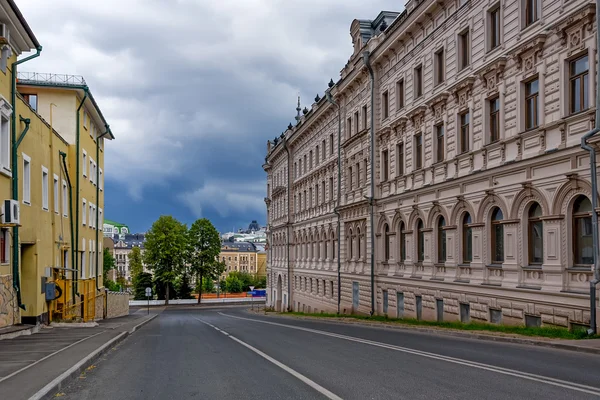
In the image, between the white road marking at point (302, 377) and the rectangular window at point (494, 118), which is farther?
the rectangular window at point (494, 118)

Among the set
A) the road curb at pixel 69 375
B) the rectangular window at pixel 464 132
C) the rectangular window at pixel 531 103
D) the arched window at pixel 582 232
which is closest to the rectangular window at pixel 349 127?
the rectangular window at pixel 464 132

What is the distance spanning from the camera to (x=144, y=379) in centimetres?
1134

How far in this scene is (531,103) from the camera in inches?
789

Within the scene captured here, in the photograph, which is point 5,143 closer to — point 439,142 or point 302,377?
point 302,377

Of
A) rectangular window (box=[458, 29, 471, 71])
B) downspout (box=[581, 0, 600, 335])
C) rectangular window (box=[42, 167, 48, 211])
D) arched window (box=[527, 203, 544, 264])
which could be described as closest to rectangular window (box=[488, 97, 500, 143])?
rectangular window (box=[458, 29, 471, 71])

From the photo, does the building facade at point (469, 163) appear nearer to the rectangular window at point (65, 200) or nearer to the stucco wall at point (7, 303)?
the rectangular window at point (65, 200)

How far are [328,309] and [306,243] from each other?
9.61m

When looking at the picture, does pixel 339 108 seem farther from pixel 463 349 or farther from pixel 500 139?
pixel 463 349

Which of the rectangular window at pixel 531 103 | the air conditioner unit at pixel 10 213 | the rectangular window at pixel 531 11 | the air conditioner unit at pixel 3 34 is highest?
the rectangular window at pixel 531 11

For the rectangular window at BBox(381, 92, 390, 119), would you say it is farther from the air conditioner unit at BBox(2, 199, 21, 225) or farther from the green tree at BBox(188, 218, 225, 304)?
the green tree at BBox(188, 218, 225, 304)

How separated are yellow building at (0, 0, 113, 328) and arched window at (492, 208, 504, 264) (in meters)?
14.8

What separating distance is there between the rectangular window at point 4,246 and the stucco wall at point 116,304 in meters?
25.9

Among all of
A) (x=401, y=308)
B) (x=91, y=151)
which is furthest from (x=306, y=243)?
(x=401, y=308)

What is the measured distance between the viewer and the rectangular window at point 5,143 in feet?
65.6
